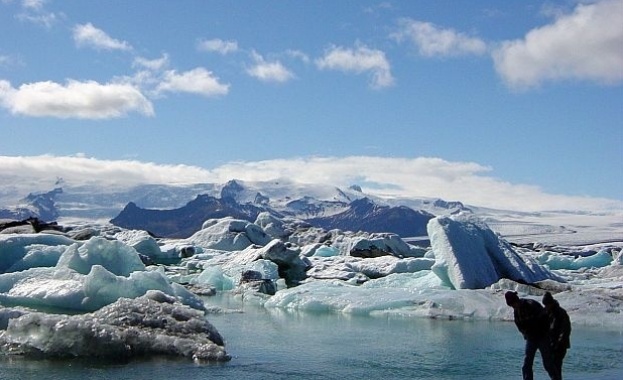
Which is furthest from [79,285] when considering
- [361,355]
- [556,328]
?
[556,328]

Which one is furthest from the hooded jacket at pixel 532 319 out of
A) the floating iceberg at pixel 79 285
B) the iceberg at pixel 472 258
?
the iceberg at pixel 472 258

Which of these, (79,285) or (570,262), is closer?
(79,285)

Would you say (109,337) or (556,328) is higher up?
(556,328)

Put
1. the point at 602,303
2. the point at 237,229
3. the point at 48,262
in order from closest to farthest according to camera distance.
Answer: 1. the point at 602,303
2. the point at 48,262
3. the point at 237,229

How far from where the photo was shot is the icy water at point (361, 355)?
10242mm

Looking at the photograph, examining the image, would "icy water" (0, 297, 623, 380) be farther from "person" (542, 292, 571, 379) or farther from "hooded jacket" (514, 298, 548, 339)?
"hooded jacket" (514, 298, 548, 339)

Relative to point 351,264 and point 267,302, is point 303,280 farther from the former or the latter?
point 267,302

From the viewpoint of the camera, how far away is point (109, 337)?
445 inches

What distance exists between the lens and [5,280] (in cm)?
1791

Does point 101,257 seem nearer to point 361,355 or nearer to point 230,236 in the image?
point 361,355

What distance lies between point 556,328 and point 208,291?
21127mm

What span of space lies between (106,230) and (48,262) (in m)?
50.7

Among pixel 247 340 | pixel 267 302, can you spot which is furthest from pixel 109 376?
pixel 267 302

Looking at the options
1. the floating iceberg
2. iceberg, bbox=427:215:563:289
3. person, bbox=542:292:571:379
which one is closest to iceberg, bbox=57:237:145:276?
the floating iceberg
